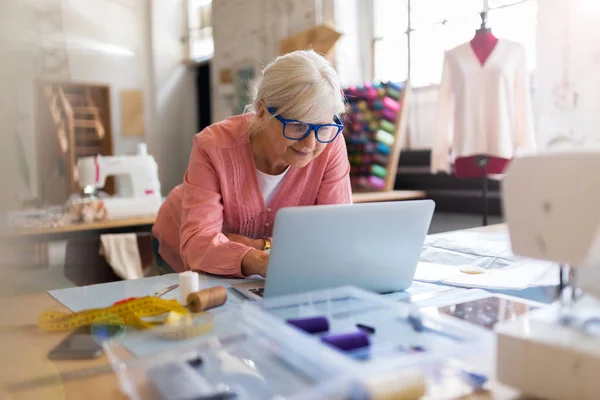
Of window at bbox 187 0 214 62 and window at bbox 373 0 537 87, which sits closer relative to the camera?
window at bbox 373 0 537 87

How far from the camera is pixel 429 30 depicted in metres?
3.65

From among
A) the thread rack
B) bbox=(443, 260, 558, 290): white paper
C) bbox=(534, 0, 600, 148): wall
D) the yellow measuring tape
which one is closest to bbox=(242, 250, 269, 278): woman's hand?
the yellow measuring tape

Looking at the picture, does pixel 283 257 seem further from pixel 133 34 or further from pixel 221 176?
pixel 133 34

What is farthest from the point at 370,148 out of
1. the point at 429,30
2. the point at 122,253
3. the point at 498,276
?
the point at 498,276

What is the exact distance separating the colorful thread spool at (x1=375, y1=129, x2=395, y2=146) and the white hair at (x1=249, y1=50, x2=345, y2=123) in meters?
2.09

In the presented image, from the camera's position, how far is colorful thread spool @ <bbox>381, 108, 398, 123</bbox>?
11.5 feet

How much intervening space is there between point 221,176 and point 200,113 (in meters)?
4.96

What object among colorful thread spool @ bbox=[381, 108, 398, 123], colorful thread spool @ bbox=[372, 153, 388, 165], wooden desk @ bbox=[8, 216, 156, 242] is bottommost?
wooden desk @ bbox=[8, 216, 156, 242]

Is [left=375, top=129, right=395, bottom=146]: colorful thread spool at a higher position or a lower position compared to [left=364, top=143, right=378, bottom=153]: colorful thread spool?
higher

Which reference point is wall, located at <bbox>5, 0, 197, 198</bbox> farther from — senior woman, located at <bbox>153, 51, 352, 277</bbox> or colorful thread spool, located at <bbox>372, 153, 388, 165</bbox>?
senior woman, located at <bbox>153, 51, 352, 277</bbox>

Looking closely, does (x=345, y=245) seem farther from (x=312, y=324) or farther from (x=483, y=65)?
(x=483, y=65)

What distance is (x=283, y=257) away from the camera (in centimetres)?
105

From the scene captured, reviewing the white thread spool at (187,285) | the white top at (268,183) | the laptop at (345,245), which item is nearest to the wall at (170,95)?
the white top at (268,183)

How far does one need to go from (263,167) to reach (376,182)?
2.00 meters
